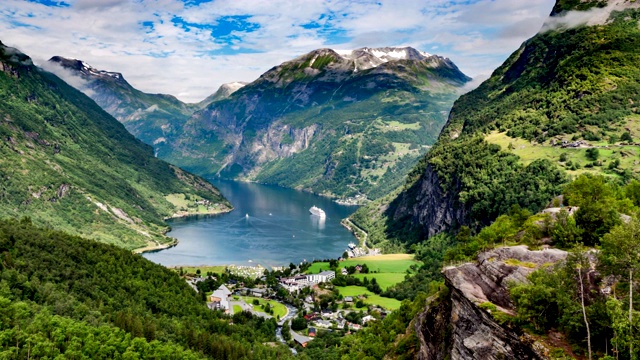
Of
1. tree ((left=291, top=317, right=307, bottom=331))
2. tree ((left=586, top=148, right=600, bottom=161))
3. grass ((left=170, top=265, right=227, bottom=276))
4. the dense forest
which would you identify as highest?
tree ((left=586, top=148, right=600, bottom=161))

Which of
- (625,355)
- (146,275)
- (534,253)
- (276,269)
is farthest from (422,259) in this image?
(625,355)

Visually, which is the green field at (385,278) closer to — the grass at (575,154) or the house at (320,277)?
the house at (320,277)

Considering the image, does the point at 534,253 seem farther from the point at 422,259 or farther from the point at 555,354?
the point at 422,259

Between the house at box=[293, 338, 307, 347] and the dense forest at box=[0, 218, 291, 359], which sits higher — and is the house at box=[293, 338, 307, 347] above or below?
below

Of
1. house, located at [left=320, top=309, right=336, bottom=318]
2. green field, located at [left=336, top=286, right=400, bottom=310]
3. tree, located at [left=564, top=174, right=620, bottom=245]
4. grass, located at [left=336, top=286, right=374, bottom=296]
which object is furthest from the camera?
grass, located at [left=336, top=286, right=374, bottom=296]

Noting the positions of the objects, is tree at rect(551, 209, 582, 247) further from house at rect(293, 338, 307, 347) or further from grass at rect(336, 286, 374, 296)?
grass at rect(336, 286, 374, 296)

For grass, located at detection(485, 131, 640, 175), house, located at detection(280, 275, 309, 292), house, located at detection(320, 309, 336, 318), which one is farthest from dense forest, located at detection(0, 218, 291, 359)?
grass, located at detection(485, 131, 640, 175)
